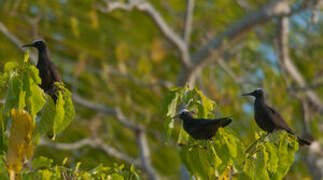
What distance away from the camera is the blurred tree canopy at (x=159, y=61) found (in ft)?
35.3

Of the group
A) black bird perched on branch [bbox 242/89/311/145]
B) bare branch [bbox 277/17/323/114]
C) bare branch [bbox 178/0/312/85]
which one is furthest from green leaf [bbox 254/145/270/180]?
bare branch [bbox 277/17/323/114]

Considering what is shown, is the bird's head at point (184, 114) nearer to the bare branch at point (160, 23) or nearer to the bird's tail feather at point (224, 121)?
the bird's tail feather at point (224, 121)

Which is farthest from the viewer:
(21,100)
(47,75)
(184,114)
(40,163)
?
(47,75)

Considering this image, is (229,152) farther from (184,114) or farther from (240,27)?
(240,27)

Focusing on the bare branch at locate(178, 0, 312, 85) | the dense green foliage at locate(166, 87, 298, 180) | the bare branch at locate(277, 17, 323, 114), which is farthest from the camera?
the bare branch at locate(277, 17, 323, 114)

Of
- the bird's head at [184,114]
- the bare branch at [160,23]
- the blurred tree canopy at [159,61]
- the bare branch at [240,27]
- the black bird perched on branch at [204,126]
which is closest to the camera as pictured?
the black bird perched on branch at [204,126]

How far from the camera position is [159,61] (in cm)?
1410

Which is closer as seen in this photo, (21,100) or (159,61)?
(21,100)

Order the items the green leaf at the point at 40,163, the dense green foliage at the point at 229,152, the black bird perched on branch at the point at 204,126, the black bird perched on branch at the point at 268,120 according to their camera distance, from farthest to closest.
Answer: the black bird perched on branch at the point at 268,120, the black bird perched on branch at the point at 204,126, the dense green foliage at the point at 229,152, the green leaf at the point at 40,163

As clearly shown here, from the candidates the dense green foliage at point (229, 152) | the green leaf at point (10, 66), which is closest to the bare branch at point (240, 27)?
the dense green foliage at point (229, 152)

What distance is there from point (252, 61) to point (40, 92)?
370 inches

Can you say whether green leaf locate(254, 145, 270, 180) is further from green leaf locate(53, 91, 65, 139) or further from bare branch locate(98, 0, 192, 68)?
bare branch locate(98, 0, 192, 68)

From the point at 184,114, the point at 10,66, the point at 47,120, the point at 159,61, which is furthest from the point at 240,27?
the point at 10,66

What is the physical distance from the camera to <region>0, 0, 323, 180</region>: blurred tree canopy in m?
10.8
